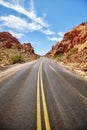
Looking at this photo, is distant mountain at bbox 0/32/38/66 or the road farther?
distant mountain at bbox 0/32/38/66

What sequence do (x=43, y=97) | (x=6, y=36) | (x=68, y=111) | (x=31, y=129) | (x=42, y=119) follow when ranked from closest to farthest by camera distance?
1. (x=31, y=129)
2. (x=42, y=119)
3. (x=68, y=111)
4. (x=43, y=97)
5. (x=6, y=36)

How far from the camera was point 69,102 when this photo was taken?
8445mm

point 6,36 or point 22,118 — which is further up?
point 6,36

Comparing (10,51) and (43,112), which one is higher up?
(10,51)

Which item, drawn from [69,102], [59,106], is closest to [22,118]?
[59,106]

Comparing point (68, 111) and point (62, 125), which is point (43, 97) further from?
point (62, 125)

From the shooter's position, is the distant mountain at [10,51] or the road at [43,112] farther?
the distant mountain at [10,51]

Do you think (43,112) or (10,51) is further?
(10,51)

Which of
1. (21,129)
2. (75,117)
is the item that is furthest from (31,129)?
(75,117)

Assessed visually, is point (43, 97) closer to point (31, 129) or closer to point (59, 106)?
point (59, 106)

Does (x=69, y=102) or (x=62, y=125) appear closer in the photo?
(x=62, y=125)

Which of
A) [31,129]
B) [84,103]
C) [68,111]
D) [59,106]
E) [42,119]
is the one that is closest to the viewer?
[31,129]

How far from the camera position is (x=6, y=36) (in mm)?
132125

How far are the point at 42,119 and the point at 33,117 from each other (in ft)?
1.19
